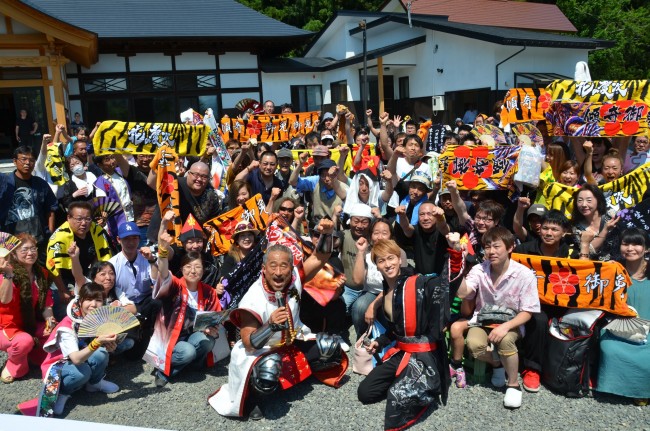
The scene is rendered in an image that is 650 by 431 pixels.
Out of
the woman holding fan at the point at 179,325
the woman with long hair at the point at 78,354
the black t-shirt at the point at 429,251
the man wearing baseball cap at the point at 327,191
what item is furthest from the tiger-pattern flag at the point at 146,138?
the black t-shirt at the point at 429,251

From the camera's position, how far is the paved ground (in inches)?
157

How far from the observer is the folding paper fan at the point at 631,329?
4246 mm

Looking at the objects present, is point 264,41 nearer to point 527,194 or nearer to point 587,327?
point 527,194

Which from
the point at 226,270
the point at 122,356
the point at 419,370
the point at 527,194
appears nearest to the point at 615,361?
the point at 419,370

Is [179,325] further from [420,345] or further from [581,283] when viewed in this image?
[581,283]

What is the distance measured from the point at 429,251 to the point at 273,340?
6.07 ft

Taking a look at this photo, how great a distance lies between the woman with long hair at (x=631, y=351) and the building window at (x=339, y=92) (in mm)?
18456

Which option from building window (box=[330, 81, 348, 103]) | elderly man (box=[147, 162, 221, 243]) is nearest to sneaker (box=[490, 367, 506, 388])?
elderly man (box=[147, 162, 221, 243])

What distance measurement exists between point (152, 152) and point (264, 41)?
46.0 ft

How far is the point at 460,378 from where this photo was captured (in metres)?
4.52

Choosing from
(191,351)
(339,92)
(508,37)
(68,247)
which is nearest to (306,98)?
(339,92)

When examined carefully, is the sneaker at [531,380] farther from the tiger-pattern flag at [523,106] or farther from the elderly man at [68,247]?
the tiger-pattern flag at [523,106]

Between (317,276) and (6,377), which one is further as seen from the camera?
(317,276)

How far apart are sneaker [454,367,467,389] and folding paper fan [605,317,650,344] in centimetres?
120
